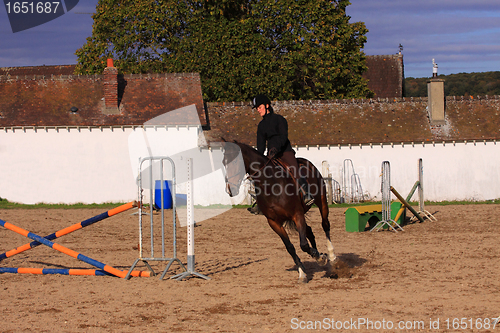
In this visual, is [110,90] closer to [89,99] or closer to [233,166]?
[89,99]

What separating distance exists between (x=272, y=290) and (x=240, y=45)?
Result: 24442mm

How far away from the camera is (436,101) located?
2722 cm

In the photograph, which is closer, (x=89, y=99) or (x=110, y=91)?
(x=110, y=91)

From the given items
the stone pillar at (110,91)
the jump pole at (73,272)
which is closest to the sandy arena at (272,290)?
the jump pole at (73,272)

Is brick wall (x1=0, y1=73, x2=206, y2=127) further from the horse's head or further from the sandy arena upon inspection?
the horse's head

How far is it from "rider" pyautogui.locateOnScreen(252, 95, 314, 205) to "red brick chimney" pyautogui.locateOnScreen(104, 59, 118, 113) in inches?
770

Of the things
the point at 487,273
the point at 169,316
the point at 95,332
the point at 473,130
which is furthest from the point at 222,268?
the point at 473,130

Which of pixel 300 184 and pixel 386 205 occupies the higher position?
pixel 300 184

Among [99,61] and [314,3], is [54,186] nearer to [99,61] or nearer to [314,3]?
[99,61]

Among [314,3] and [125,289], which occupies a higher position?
[314,3]

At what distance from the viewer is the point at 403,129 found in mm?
26297

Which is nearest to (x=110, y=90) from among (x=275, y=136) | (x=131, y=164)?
(x=131, y=164)

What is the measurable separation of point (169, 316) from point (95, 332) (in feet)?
3.24

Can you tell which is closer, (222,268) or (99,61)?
(222,268)
